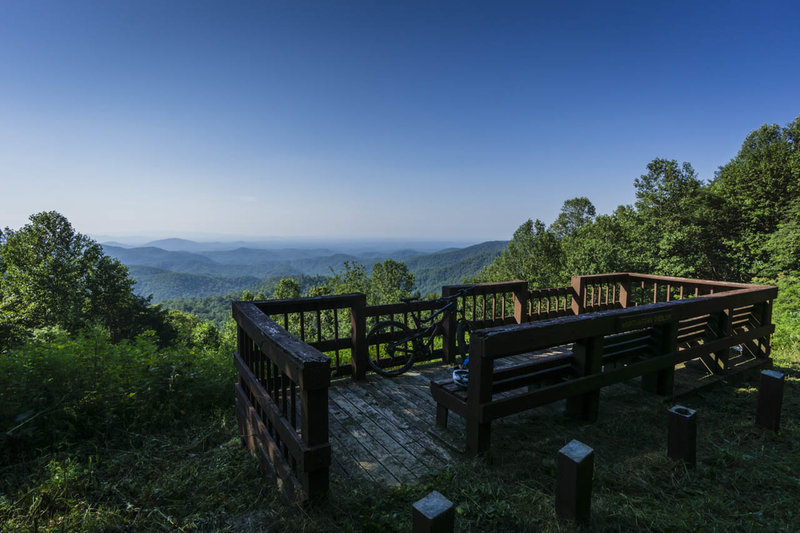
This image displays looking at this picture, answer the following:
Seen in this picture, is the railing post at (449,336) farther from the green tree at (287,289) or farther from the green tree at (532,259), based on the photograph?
the green tree at (287,289)

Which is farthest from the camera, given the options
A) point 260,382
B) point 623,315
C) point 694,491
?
point 623,315

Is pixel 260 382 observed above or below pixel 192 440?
above

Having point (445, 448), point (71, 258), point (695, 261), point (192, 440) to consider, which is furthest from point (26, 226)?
point (695, 261)

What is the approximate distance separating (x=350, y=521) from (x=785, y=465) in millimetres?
3502

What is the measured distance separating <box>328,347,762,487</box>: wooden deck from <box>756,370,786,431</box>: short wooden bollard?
0.80 metres

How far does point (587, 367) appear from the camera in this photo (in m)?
3.53

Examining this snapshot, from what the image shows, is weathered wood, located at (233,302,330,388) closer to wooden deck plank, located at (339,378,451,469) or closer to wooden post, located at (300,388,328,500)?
wooden post, located at (300,388,328,500)

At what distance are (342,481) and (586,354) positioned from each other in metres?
2.54

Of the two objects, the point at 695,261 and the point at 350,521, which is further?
the point at 695,261

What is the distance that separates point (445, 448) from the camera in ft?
10.4

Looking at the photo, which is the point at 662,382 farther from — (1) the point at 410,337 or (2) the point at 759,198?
(2) the point at 759,198

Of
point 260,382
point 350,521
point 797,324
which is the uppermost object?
point 260,382

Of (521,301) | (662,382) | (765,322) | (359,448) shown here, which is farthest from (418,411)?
(765,322)

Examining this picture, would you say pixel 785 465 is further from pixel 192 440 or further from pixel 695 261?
pixel 695 261
